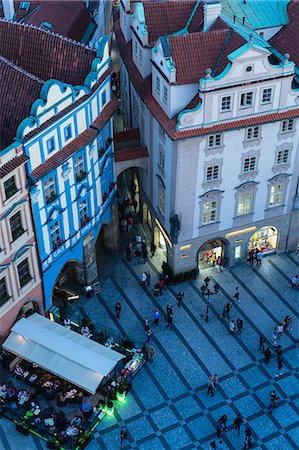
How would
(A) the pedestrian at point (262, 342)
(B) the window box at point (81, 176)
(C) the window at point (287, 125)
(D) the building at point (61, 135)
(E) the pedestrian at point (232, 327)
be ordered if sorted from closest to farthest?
(D) the building at point (61, 135)
(B) the window box at point (81, 176)
(A) the pedestrian at point (262, 342)
(C) the window at point (287, 125)
(E) the pedestrian at point (232, 327)

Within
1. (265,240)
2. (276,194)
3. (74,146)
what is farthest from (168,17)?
(265,240)

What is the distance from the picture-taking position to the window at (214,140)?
54.7 meters

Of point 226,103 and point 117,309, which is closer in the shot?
point 226,103

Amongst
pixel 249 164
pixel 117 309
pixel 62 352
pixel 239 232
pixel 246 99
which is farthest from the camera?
pixel 239 232

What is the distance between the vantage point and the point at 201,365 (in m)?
55.6

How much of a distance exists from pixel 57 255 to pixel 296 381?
21.3 m

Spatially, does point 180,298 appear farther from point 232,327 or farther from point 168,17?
point 168,17

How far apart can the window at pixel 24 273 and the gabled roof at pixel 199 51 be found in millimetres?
17840

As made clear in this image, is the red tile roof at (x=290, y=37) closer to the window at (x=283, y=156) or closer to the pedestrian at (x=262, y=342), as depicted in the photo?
the window at (x=283, y=156)

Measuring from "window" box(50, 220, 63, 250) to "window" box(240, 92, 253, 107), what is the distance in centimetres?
1708

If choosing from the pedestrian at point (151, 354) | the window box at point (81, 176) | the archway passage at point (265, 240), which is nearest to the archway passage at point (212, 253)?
the archway passage at point (265, 240)

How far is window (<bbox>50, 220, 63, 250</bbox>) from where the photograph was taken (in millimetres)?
53438

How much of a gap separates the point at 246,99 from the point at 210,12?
8.17m

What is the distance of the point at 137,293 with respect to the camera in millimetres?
61812
